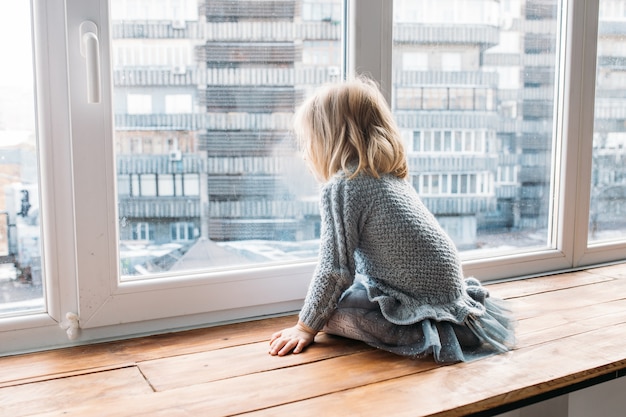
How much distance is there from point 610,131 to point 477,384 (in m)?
1.31

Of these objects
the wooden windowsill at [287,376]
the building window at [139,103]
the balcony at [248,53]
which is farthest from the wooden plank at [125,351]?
the balcony at [248,53]

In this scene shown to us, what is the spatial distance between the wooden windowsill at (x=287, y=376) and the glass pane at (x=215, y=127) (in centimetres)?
20

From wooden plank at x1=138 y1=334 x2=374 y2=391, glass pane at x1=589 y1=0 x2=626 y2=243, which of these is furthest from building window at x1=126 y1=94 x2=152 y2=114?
glass pane at x1=589 y1=0 x2=626 y2=243

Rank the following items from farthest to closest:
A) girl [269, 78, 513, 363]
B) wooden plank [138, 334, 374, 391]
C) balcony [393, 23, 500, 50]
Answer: balcony [393, 23, 500, 50] → girl [269, 78, 513, 363] → wooden plank [138, 334, 374, 391]

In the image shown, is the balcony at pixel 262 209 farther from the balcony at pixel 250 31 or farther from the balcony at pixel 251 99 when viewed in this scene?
the balcony at pixel 250 31

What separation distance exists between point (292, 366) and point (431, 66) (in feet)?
3.05

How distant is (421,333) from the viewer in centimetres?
120

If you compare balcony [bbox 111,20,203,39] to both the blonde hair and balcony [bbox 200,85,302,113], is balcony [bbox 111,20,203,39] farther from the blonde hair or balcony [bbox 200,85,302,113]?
the blonde hair

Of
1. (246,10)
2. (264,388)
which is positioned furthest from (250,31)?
(264,388)

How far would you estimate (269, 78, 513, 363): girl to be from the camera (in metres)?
1.21

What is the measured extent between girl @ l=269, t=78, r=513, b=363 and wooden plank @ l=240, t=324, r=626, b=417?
0.06 meters

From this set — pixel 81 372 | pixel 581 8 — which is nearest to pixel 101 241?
pixel 81 372

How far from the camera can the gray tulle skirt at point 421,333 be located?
1.18 m

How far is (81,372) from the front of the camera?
44.6 inches
